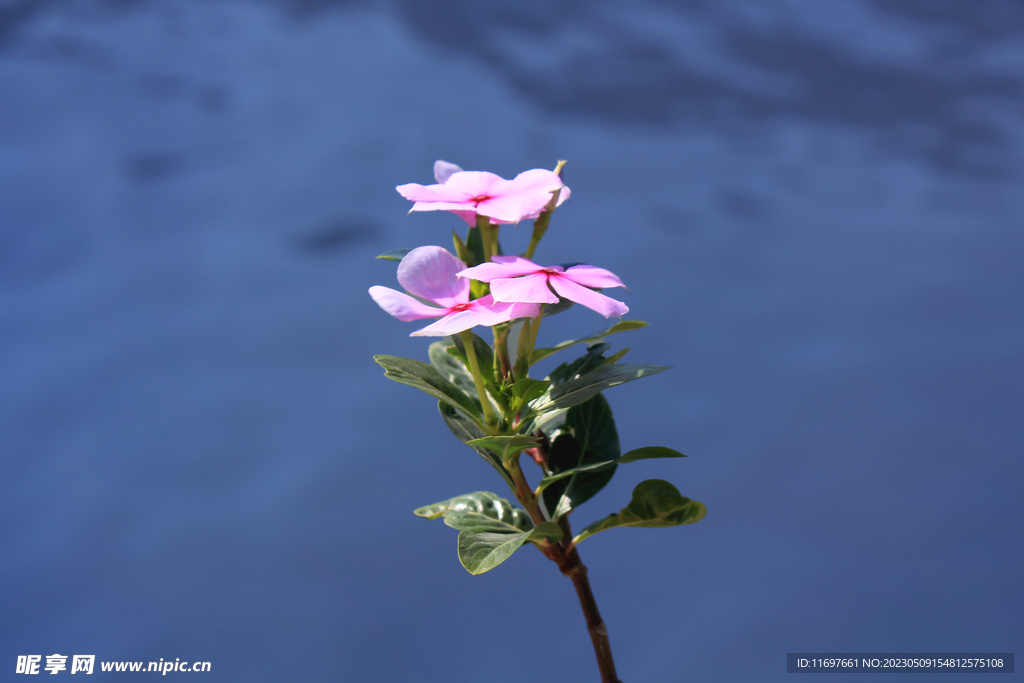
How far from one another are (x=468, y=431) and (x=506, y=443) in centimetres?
7

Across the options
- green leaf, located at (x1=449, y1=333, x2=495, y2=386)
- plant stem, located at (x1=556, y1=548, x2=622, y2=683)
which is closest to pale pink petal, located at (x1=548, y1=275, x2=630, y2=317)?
green leaf, located at (x1=449, y1=333, x2=495, y2=386)

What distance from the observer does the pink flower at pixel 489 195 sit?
1.36 feet

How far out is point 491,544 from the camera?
0.45 metres

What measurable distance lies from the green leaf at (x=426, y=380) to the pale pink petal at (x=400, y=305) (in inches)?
1.8

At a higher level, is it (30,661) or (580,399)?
(580,399)

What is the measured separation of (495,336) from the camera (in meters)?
0.51

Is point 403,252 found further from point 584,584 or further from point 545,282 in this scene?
point 584,584

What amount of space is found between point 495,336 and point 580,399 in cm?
9

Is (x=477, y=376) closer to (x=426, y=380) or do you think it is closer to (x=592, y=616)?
(x=426, y=380)

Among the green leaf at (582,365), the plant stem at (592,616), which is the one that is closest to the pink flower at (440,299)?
the green leaf at (582,365)

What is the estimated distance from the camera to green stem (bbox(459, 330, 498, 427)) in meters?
0.45

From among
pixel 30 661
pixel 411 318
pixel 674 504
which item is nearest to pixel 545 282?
pixel 411 318

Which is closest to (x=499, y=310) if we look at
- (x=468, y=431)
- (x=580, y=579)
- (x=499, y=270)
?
(x=499, y=270)

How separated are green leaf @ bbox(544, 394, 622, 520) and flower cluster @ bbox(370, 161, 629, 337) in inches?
5.5
